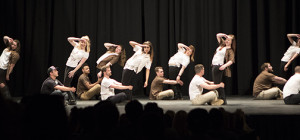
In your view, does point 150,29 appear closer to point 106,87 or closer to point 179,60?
point 179,60

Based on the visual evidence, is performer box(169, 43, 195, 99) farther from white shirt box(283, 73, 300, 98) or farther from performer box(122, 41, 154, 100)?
white shirt box(283, 73, 300, 98)

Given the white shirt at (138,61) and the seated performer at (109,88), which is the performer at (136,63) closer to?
the white shirt at (138,61)

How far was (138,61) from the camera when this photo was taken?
7578 mm

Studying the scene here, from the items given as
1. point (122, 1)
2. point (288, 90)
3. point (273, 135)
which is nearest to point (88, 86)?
point (122, 1)

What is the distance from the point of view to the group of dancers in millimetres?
6680

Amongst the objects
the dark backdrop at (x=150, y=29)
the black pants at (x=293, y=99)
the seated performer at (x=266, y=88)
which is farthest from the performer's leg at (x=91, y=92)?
the black pants at (x=293, y=99)

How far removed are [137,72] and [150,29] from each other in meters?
3.07

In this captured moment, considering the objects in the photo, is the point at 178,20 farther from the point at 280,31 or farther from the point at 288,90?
the point at 288,90

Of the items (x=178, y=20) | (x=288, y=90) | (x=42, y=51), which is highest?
(x=178, y=20)

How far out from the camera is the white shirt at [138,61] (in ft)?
24.6

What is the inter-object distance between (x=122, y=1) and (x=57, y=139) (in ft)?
31.4

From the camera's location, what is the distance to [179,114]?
8.60 feet

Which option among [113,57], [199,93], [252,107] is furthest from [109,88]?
[252,107]

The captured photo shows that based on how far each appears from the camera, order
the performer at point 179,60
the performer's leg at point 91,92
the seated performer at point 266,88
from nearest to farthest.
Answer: the seated performer at point 266,88, the performer's leg at point 91,92, the performer at point 179,60
